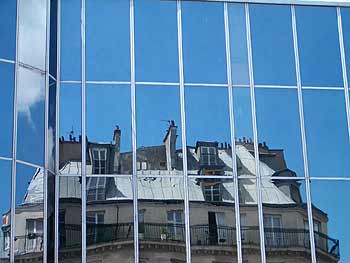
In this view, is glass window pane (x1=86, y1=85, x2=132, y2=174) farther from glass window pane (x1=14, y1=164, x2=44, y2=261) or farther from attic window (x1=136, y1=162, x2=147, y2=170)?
glass window pane (x1=14, y1=164, x2=44, y2=261)

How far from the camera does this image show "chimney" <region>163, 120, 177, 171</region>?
1791cm

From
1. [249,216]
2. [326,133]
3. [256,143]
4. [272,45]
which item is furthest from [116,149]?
[326,133]

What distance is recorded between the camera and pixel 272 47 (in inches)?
756

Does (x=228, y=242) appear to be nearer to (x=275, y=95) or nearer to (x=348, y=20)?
(x=275, y=95)

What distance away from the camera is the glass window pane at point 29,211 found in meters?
15.8

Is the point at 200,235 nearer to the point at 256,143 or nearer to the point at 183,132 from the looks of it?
the point at 183,132

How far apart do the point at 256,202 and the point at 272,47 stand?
3.83 meters

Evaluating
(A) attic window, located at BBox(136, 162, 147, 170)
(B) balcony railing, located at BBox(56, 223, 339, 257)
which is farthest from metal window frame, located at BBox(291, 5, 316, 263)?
(A) attic window, located at BBox(136, 162, 147, 170)

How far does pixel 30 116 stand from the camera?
653 inches

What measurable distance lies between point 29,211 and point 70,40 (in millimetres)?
4392

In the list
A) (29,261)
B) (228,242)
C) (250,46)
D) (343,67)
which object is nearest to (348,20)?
(343,67)

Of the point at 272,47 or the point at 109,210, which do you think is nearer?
the point at 109,210

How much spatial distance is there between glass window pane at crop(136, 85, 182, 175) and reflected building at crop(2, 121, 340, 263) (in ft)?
0.09

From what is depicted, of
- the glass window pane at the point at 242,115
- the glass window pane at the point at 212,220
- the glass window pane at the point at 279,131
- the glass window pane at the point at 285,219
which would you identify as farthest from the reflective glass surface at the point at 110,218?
the glass window pane at the point at 279,131
